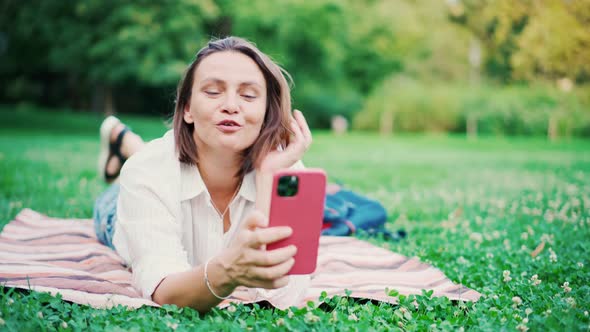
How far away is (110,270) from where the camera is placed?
3406mm

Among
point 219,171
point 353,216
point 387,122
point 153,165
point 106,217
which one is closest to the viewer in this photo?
point 153,165

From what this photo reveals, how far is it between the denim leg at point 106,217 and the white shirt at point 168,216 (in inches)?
47.8

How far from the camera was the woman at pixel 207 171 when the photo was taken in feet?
8.07

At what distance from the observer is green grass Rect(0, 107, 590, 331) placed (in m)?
2.46

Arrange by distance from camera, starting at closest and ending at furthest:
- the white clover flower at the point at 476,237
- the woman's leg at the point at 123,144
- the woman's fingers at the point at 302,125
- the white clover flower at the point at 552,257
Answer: the woman's fingers at the point at 302,125, the white clover flower at the point at 552,257, the white clover flower at the point at 476,237, the woman's leg at the point at 123,144

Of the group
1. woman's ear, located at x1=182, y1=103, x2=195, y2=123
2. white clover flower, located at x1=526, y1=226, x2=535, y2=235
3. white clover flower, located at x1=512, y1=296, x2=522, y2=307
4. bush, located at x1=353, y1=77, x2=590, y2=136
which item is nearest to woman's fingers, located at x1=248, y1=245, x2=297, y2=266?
woman's ear, located at x1=182, y1=103, x2=195, y2=123

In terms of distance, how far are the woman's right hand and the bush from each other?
2500cm

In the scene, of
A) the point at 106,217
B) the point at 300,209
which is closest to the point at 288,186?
the point at 300,209

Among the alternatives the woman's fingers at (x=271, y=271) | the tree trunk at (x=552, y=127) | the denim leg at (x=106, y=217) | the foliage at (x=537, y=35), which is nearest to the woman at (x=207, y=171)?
the woman's fingers at (x=271, y=271)

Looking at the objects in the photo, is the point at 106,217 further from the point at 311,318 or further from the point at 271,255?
the point at 271,255

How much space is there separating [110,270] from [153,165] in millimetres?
1116

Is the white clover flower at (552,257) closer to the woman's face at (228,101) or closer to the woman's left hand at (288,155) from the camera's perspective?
the woman's left hand at (288,155)

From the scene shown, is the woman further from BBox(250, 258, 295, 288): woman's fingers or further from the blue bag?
the blue bag

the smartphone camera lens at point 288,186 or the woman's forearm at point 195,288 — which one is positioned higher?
the smartphone camera lens at point 288,186
